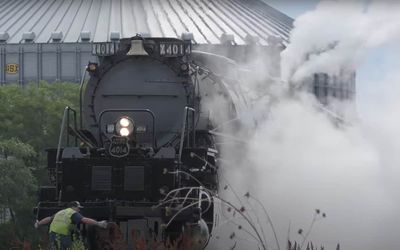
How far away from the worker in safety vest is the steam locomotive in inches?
22.1

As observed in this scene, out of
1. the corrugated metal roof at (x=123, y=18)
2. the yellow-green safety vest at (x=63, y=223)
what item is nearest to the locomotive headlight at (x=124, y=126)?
the yellow-green safety vest at (x=63, y=223)

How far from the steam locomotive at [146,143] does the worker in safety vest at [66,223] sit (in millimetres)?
562

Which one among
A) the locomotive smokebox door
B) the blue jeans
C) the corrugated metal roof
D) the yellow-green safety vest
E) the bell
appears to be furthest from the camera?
the corrugated metal roof

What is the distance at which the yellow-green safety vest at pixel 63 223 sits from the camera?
14.6m

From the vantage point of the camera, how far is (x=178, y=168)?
52.4 feet

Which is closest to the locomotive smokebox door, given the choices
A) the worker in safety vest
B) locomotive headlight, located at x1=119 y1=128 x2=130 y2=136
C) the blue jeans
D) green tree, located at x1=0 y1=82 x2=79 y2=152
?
locomotive headlight, located at x1=119 y1=128 x2=130 y2=136

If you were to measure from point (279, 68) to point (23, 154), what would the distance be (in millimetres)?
14750

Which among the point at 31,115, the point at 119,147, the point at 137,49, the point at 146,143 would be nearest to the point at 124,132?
the point at 119,147

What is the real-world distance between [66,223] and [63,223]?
61 millimetres

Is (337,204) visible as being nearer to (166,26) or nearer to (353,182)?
(353,182)

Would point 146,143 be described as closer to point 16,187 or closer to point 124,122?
point 124,122

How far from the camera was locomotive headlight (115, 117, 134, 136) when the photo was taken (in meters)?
16.5

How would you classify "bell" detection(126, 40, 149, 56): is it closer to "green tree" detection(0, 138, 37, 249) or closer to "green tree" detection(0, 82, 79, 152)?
"green tree" detection(0, 138, 37, 249)

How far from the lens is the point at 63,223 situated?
1466cm
